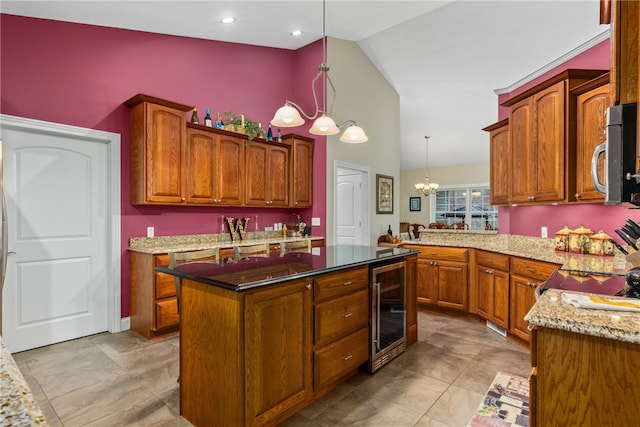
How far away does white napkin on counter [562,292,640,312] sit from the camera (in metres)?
1.19

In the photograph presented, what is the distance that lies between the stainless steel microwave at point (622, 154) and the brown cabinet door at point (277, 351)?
1.51 meters

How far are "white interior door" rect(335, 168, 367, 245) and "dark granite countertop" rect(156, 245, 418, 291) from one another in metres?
2.89

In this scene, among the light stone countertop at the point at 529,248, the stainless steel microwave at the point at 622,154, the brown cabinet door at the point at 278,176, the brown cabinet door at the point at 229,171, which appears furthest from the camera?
the brown cabinet door at the point at 278,176

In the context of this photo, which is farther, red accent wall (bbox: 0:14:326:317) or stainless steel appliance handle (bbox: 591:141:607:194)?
red accent wall (bbox: 0:14:326:317)

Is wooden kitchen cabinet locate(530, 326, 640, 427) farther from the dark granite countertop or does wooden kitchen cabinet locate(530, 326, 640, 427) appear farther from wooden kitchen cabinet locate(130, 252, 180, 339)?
wooden kitchen cabinet locate(130, 252, 180, 339)

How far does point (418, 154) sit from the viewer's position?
33.4 feet

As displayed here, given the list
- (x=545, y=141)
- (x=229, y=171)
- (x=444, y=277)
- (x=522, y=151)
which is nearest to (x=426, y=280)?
(x=444, y=277)

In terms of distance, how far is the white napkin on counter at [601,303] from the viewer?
1.19m

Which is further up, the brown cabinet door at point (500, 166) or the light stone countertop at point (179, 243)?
the brown cabinet door at point (500, 166)

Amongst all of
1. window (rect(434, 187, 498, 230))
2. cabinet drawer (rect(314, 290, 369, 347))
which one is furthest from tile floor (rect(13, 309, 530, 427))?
window (rect(434, 187, 498, 230))

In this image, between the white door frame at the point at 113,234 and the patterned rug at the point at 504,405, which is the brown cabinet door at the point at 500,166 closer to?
the patterned rug at the point at 504,405

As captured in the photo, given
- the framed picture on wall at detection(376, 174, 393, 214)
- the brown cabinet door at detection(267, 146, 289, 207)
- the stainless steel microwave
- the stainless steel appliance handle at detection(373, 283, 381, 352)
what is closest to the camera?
the stainless steel microwave

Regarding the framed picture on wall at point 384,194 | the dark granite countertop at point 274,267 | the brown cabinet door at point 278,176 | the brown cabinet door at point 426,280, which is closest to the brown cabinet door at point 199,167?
the brown cabinet door at point 278,176

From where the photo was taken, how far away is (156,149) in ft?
11.5
